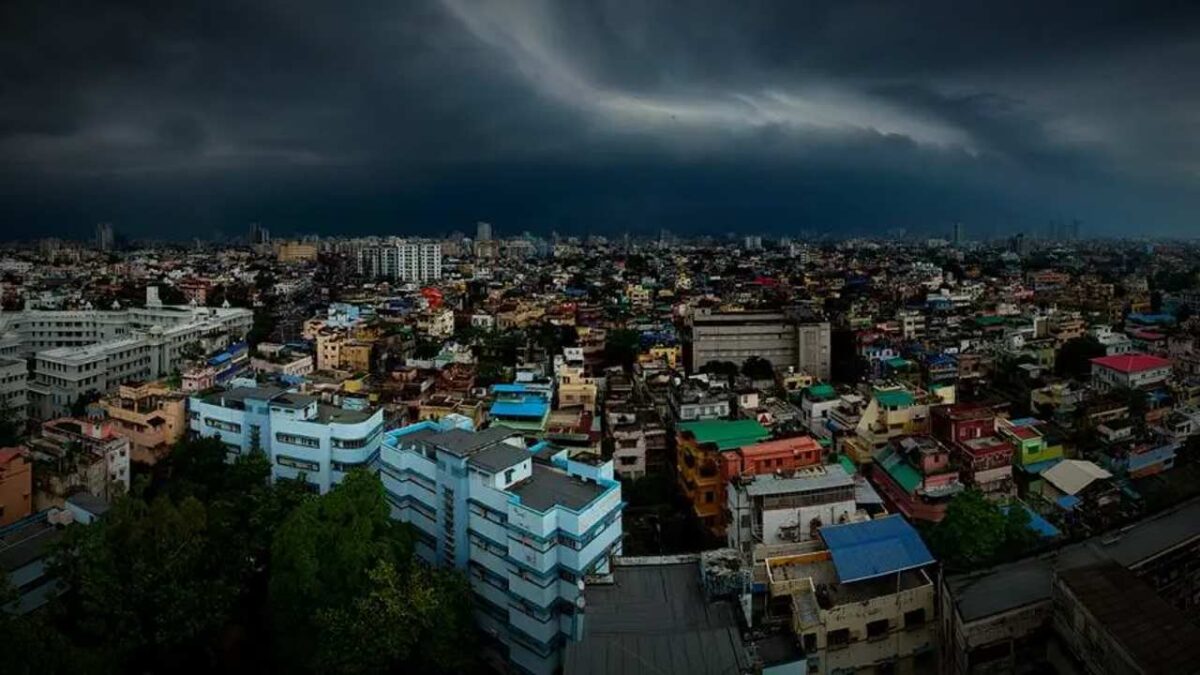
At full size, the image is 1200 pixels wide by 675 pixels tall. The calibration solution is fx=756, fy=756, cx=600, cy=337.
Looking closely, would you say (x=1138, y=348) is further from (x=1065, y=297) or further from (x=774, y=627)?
(x=774, y=627)

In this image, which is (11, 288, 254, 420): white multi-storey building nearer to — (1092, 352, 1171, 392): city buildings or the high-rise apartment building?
(1092, 352, 1171, 392): city buildings

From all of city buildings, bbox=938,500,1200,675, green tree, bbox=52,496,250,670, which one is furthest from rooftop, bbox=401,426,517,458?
city buildings, bbox=938,500,1200,675

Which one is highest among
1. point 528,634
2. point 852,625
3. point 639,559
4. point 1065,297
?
point 1065,297

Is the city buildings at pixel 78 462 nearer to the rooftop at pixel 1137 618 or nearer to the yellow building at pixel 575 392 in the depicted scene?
the yellow building at pixel 575 392

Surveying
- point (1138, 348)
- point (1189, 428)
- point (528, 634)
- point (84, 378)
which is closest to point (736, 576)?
point (528, 634)

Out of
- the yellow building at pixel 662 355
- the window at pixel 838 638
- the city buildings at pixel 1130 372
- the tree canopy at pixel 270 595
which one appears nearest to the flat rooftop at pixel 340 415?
the tree canopy at pixel 270 595

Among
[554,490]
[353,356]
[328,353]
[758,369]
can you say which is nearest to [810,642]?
[554,490]

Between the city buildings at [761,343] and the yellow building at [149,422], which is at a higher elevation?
the city buildings at [761,343]
